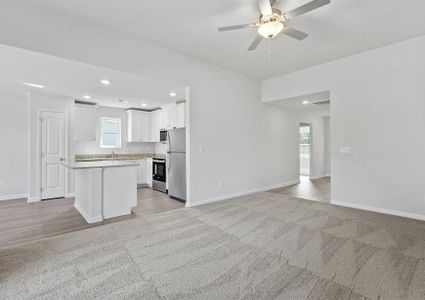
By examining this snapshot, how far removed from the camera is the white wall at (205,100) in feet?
8.70

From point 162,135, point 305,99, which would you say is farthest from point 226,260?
point 162,135

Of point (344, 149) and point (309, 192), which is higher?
point (344, 149)

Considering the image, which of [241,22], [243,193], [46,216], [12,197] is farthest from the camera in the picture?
[243,193]

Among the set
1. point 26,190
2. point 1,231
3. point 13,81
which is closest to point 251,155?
point 1,231

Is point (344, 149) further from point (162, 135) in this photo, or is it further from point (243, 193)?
point (162, 135)

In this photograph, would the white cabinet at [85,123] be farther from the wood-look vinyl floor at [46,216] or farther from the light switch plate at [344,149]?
the light switch plate at [344,149]

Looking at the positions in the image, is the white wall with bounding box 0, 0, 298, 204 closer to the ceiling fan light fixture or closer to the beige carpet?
the beige carpet

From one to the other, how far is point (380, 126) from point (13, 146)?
26.2ft

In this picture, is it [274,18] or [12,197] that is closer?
[274,18]

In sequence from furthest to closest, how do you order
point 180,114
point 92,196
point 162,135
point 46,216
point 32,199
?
point 162,135
point 180,114
point 32,199
point 46,216
point 92,196

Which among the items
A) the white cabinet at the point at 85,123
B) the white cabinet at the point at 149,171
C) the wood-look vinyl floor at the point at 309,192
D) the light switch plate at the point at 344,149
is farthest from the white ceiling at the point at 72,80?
the wood-look vinyl floor at the point at 309,192

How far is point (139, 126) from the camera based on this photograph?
6762 mm

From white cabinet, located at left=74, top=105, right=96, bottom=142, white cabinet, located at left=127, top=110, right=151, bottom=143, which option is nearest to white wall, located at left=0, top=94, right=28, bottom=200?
white cabinet, located at left=74, top=105, right=96, bottom=142

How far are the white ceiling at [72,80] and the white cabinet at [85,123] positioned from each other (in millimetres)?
353
